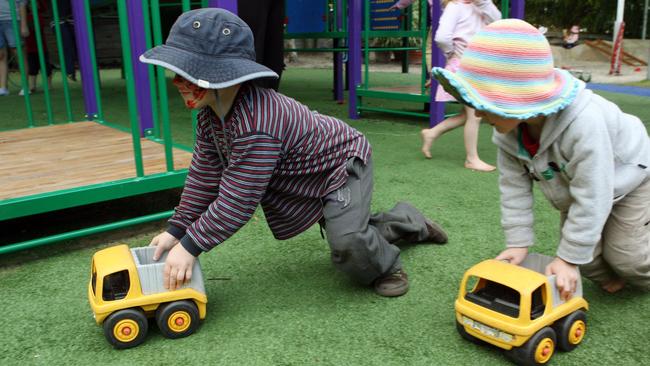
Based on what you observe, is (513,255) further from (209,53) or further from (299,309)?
(209,53)

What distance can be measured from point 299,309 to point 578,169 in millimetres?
859

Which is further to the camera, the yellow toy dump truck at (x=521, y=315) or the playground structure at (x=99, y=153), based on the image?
the playground structure at (x=99, y=153)

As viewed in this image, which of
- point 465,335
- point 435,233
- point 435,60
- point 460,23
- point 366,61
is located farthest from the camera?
point 366,61

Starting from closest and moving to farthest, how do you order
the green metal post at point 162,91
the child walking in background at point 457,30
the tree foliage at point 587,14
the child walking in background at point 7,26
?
1. the green metal post at point 162,91
2. the child walking in background at point 457,30
3. the child walking in background at point 7,26
4. the tree foliage at point 587,14

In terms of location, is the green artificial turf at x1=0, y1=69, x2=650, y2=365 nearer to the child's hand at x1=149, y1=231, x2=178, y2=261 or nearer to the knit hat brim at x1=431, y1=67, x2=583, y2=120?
the child's hand at x1=149, y1=231, x2=178, y2=261

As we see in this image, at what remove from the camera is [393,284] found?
184 cm

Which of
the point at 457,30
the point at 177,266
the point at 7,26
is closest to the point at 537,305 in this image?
the point at 177,266

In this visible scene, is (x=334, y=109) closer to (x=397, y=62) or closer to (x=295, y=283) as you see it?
(x=295, y=283)

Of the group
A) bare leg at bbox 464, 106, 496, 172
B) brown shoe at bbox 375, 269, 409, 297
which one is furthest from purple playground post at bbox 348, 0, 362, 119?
brown shoe at bbox 375, 269, 409, 297

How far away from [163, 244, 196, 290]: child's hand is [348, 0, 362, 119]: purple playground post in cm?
383

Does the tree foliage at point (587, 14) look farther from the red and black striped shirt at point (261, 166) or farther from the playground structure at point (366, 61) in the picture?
the red and black striped shirt at point (261, 166)

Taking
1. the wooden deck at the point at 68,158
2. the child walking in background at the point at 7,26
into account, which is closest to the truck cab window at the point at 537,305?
the wooden deck at the point at 68,158

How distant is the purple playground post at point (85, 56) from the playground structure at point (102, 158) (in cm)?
35

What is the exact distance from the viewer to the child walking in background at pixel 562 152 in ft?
4.28
